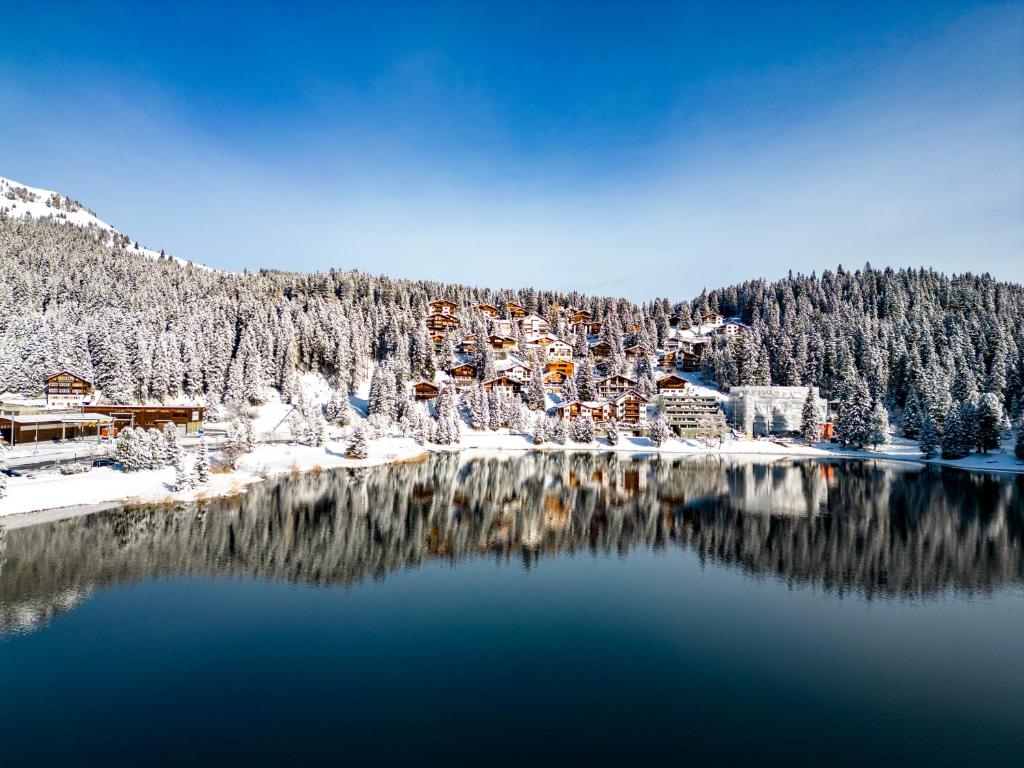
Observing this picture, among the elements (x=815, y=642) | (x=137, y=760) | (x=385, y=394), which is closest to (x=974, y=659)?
(x=815, y=642)

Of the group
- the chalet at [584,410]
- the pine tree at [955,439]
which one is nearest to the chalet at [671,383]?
the chalet at [584,410]

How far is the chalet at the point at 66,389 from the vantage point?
6981 centimetres

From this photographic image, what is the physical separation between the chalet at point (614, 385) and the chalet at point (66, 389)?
78.1 metres

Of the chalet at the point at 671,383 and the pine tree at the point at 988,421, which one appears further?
the chalet at the point at 671,383

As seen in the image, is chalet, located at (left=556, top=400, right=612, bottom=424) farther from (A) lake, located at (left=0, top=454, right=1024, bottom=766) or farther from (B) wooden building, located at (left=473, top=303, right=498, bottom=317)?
(A) lake, located at (left=0, top=454, right=1024, bottom=766)

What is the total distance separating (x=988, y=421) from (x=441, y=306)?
94395 millimetres

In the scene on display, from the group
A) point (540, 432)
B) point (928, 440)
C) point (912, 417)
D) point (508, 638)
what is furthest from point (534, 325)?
point (508, 638)

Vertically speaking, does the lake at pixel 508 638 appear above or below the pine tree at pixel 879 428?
below

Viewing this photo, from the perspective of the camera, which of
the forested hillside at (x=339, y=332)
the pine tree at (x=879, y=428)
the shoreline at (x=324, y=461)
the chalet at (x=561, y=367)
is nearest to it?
the shoreline at (x=324, y=461)

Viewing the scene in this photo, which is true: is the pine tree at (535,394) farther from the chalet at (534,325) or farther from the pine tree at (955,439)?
the pine tree at (955,439)

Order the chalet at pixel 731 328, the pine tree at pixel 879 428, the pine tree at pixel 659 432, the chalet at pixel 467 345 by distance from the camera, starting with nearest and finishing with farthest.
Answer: the pine tree at pixel 879 428
the pine tree at pixel 659 432
the chalet at pixel 467 345
the chalet at pixel 731 328

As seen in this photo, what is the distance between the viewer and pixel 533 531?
118 ft

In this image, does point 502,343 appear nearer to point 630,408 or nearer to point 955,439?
point 630,408

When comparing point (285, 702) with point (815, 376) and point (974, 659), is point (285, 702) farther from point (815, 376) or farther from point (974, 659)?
point (815, 376)
